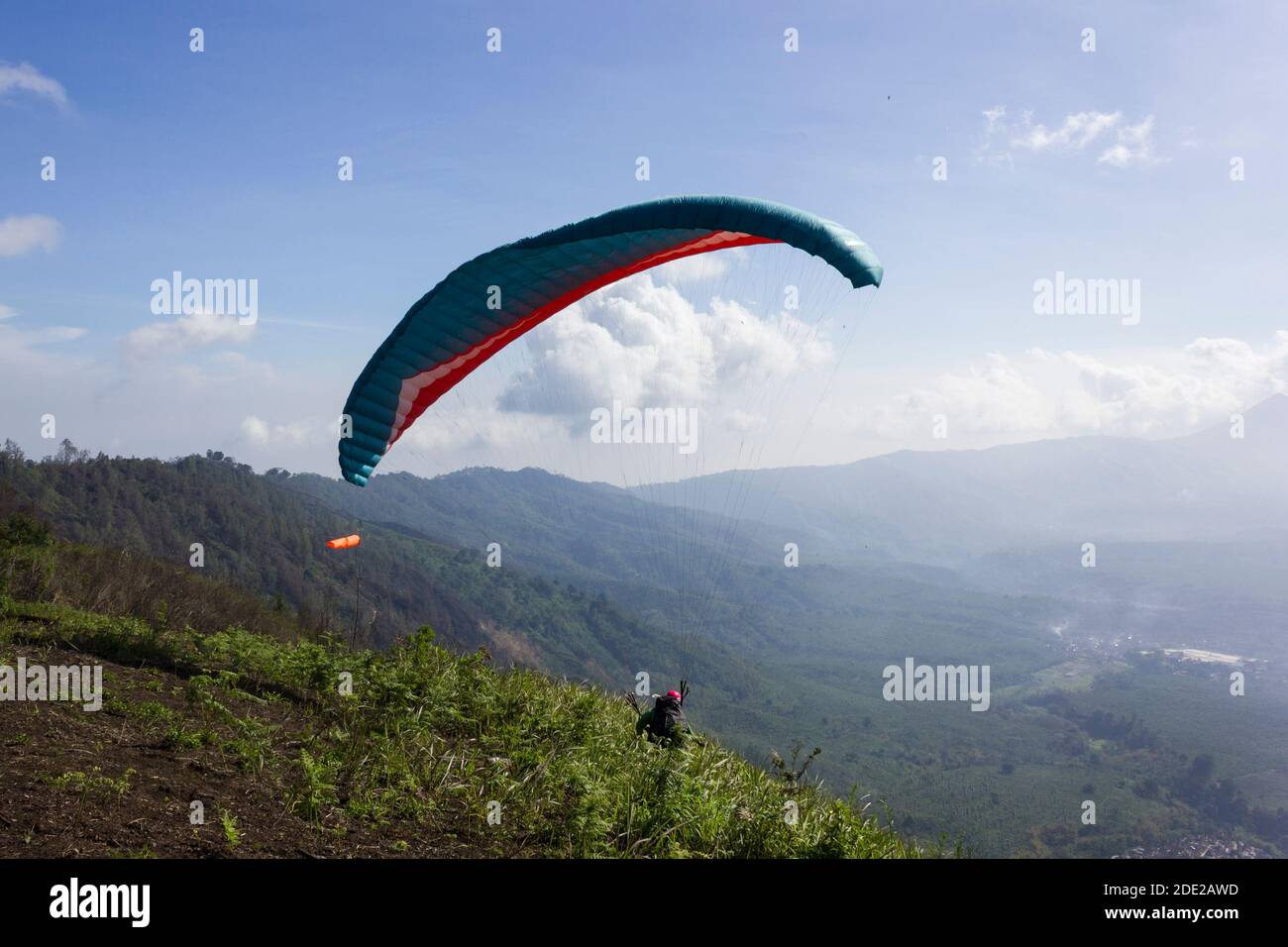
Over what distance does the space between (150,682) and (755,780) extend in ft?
24.5

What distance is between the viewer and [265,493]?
560 ft

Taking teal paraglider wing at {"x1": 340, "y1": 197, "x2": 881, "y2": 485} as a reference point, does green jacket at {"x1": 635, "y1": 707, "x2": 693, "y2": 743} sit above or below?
below

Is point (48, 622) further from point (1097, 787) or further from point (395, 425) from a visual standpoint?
point (1097, 787)

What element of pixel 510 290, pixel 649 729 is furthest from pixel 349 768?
pixel 510 290

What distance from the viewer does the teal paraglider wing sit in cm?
1051

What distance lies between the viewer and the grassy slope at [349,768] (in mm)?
6336

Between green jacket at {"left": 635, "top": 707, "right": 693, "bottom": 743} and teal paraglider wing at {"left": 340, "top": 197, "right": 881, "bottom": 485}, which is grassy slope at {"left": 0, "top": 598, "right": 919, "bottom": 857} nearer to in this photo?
green jacket at {"left": 635, "top": 707, "right": 693, "bottom": 743}

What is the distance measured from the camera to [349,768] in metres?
7.97

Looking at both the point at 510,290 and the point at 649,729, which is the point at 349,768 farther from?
the point at 510,290

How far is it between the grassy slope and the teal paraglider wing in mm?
3439

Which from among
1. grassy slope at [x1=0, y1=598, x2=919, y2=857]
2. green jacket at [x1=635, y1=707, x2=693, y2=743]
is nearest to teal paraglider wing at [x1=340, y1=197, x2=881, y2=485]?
grassy slope at [x1=0, y1=598, x2=919, y2=857]

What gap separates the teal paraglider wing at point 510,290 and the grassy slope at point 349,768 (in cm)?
344

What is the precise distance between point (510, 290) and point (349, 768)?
287 inches
